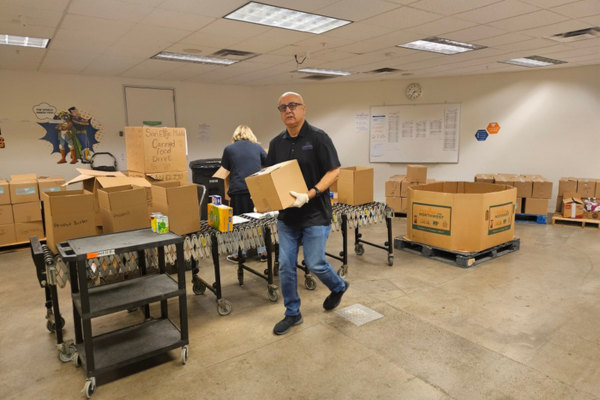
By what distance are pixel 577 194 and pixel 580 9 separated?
3645 millimetres

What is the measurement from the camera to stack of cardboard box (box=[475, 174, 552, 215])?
6.07m

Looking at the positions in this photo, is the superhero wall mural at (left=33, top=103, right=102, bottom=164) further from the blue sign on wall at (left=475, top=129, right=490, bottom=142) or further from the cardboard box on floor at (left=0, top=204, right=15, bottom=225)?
Answer: the blue sign on wall at (left=475, top=129, right=490, bottom=142)

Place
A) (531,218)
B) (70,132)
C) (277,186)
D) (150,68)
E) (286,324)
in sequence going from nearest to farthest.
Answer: (277,186)
(286,324)
(150,68)
(70,132)
(531,218)

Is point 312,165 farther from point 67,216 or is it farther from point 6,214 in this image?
point 6,214

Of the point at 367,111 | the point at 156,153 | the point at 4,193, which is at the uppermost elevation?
the point at 367,111

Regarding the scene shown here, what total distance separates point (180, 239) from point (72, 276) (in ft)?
2.23

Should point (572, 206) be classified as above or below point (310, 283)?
above

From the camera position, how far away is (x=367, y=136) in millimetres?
7984

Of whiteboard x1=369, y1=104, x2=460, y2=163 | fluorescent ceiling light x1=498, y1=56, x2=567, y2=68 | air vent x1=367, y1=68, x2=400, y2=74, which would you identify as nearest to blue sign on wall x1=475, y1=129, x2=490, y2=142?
whiteboard x1=369, y1=104, x2=460, y2=163

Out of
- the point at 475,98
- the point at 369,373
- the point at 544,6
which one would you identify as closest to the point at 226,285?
the point at 369,373

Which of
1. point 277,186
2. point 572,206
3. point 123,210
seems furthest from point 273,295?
point 572,206

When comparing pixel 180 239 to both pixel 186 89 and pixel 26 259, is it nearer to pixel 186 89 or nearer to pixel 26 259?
pixel 26 259

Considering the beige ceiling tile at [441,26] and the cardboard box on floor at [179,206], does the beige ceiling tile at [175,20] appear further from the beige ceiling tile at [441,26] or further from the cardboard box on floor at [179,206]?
the beige ceiling tile at [441,26]

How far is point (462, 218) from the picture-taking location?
4148mm
